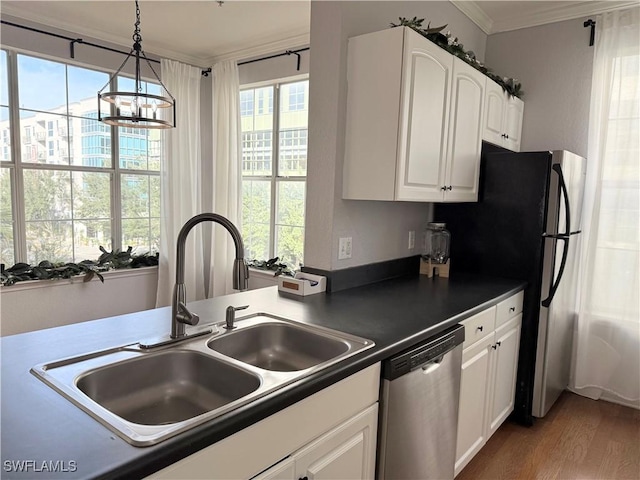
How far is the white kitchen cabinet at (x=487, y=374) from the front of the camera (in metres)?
2.07

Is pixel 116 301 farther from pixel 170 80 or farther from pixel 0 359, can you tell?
pixel 0 359

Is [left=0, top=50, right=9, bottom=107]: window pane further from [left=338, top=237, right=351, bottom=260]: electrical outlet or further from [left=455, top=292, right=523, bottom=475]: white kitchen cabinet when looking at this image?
[left=455, top=292, right=523, bottom=475]: white kitchen cabinet

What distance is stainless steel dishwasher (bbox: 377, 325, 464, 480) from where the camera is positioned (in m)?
1.53

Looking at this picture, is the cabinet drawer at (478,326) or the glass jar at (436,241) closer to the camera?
the cabinet drawer at (478,326)

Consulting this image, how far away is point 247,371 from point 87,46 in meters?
3.70

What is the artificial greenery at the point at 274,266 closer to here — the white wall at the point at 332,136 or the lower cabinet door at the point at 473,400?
the white wall at the point at 332,136

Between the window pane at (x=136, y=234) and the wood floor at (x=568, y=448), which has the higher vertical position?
the window pane at (x=136, y=234)

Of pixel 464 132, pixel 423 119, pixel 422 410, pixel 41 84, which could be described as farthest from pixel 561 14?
pixel 41 84

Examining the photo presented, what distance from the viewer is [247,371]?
1259mm

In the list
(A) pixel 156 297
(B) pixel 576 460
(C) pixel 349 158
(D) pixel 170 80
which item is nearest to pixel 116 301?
(A) pixel 156 297

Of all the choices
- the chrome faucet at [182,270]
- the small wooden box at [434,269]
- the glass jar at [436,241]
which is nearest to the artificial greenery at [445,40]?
the glass jar at [436,241]

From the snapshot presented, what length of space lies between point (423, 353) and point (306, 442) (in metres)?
0.60

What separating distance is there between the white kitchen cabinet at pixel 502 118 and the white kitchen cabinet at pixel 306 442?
1.93m

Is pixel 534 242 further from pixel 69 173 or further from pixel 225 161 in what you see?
pixel 69 173
